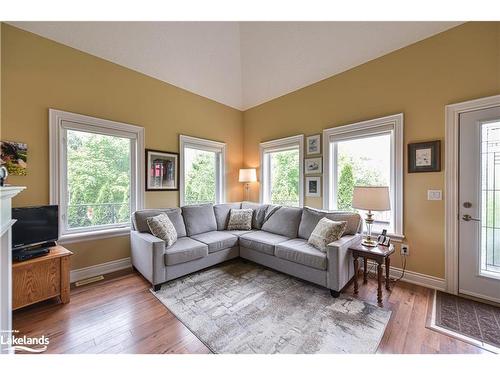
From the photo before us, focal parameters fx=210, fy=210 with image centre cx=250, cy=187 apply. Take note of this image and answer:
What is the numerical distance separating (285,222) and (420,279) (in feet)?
5.77

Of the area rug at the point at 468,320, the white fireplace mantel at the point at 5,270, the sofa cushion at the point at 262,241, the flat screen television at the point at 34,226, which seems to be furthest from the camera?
the sofa cushion at the point at 262,241

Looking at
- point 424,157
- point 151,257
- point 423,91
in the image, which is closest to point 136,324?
point 151,257

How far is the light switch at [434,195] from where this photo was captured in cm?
241

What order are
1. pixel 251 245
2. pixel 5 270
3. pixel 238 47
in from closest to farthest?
pixel 5 270, pixel 251 245, pixel 238 47

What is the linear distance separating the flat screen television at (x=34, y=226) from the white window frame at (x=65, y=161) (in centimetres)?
33

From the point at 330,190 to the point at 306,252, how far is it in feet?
4.41

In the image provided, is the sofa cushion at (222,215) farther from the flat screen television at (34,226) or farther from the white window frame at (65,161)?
the flat screen television at (34,226)

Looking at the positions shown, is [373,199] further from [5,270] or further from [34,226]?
[34,226]

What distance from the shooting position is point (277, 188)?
4262 mm

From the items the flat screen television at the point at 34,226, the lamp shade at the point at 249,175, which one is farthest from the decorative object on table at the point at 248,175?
the flat screen television at the point at 34,226

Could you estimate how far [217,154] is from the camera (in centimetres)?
439
